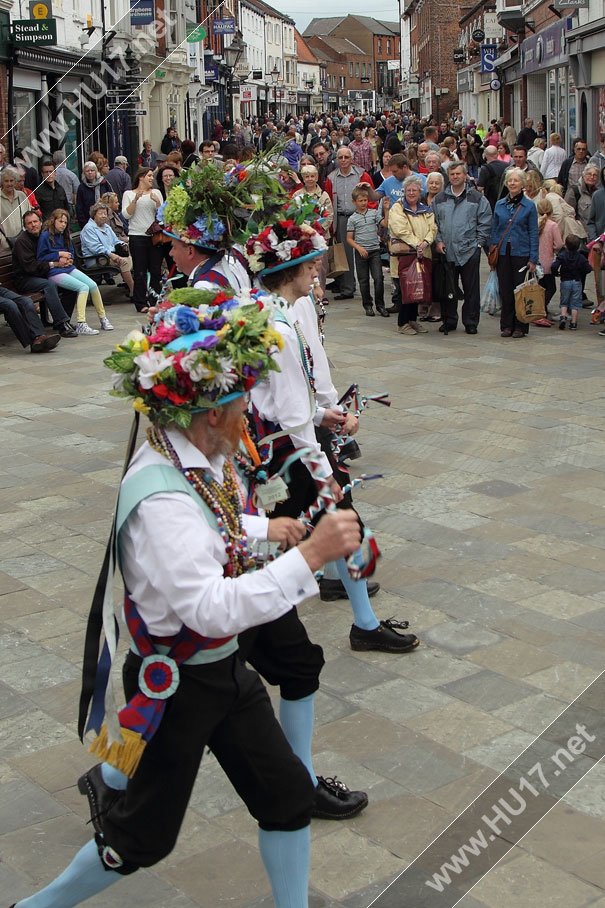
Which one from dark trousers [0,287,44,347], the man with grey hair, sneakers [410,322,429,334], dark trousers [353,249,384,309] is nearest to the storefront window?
the man with grey hair

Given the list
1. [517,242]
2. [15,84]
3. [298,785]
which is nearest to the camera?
[298,785]

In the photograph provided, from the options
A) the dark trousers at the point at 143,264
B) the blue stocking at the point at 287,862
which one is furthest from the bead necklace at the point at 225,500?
the dark trousers at the point at 143,264

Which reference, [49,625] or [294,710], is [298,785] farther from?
[49,625]

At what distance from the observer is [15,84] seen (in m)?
22.3

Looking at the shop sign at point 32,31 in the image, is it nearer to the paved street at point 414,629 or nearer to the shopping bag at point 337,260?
the shopping bag at point 337,260

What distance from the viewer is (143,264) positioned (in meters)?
14.9

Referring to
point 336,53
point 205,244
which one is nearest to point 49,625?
point 205,244

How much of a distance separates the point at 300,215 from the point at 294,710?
2.72 meters

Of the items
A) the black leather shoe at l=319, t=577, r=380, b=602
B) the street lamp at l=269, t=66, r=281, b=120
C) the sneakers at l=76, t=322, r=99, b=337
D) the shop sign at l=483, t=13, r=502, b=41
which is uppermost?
the street lamp at l=269, t=66, r=281, b=120

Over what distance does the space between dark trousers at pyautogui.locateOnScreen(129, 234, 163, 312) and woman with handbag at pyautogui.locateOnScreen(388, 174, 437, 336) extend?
128 inches

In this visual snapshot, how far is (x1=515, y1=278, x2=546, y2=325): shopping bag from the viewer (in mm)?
12758

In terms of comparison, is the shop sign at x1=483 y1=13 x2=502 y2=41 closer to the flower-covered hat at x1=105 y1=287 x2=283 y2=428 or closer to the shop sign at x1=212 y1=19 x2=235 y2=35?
the shop sign at x1=212 y1=19 x2=235 y2=35

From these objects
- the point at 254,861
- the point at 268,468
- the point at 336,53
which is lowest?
the point at 254,861

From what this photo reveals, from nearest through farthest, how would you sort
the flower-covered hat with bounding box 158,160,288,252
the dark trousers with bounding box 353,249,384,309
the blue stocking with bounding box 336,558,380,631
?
the blue stocking with bounding box 336,558,380,631, the flower-covered hat with bounding box 158,160,288,252, the dark trousers with bounding box 353,249,384,309
